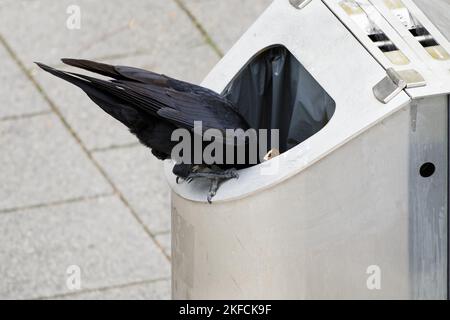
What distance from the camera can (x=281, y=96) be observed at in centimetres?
328

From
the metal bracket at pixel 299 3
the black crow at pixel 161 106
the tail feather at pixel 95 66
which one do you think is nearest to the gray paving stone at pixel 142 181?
the black crow at pixel 161 106

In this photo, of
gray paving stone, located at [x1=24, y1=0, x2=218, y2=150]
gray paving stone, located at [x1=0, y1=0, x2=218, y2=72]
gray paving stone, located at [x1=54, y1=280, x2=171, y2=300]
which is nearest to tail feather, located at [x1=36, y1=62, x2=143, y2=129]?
gray paving stone, located at [x1=54, y1=280, x2=171, y2=300]

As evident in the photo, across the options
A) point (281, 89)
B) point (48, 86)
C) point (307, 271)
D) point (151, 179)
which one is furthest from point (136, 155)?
point (307, 271)

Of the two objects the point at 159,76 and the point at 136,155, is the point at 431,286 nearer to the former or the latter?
the point at 159,76

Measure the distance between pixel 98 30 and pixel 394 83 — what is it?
3.64m

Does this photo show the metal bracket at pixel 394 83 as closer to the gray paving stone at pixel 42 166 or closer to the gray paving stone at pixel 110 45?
the gray paving stone at pixel 42 166

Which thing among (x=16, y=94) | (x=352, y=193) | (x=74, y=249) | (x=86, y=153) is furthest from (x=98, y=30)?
(x=352, y=193)

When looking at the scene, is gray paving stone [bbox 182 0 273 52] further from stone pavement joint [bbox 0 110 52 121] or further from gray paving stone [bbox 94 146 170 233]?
stone pavement joint [bbox 0 110 52 121]

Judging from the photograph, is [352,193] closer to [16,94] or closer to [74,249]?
[74,249]

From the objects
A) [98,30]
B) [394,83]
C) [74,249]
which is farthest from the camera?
[98,30]

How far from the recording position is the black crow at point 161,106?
2986 mm

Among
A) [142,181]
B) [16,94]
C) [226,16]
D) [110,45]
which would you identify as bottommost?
[142,181]

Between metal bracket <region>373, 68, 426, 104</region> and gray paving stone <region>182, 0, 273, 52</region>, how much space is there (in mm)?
3192

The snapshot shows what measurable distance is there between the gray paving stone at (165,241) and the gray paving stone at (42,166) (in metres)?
0.45
